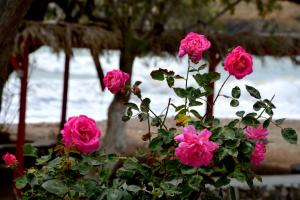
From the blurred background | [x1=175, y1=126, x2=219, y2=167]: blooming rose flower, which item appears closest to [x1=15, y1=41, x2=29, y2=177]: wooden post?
the blurred background

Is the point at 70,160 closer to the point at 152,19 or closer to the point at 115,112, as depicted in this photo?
the point at 115,112

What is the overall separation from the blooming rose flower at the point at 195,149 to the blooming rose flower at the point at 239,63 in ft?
0.86

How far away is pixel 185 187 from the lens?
194 cm

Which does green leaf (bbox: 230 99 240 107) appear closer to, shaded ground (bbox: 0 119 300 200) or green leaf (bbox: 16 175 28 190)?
green leaf (bbox: 16 175 28 190)

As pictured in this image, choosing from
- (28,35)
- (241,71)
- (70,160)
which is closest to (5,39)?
(70,160)

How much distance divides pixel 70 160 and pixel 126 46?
15.6ft

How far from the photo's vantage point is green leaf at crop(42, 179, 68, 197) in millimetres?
1910

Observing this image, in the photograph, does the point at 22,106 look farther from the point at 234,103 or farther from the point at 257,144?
the point at 257,144

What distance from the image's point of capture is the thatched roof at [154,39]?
6.08 m

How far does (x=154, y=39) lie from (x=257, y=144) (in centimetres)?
491

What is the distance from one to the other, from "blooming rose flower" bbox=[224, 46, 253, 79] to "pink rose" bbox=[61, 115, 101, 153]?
42 cm

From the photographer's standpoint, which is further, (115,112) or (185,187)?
(115,112)

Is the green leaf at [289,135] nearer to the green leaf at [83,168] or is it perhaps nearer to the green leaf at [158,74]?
the green leaf at [158,74]

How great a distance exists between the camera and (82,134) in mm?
1914
